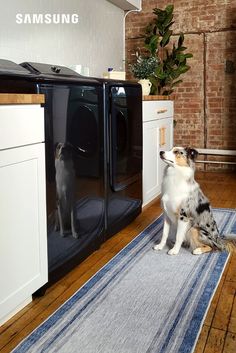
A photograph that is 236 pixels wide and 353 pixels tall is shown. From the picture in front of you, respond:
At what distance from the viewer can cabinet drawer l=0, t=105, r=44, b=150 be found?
1.51 metres

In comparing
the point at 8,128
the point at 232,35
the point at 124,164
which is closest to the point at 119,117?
the point at 124,164

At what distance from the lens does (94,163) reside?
234cm

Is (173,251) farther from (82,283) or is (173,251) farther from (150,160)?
(150,160)

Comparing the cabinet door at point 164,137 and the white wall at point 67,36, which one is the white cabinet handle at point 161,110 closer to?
the cabinet door at point 164,137

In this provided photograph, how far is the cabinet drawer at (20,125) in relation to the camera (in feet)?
4.95

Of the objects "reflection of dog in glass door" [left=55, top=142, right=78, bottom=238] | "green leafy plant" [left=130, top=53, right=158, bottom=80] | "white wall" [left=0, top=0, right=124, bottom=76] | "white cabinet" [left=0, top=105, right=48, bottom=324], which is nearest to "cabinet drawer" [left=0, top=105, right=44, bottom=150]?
"white cabinet" [left=0, top=105, right=48, bottom=324]

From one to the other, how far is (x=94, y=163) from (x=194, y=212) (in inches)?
26.6

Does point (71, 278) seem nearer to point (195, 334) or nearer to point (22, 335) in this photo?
point (22, 335)

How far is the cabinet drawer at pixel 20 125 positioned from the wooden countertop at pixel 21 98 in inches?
0.7

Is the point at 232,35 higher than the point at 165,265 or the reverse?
higher

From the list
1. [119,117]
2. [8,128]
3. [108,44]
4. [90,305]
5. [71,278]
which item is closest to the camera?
[8,128]

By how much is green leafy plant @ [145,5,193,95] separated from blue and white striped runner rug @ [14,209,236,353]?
2730 millimetres

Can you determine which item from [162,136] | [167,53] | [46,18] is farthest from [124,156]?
[167,53]

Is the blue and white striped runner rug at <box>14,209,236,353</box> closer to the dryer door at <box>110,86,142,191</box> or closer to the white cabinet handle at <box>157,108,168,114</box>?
the dryer door at <box>110,86,142,191</box>
